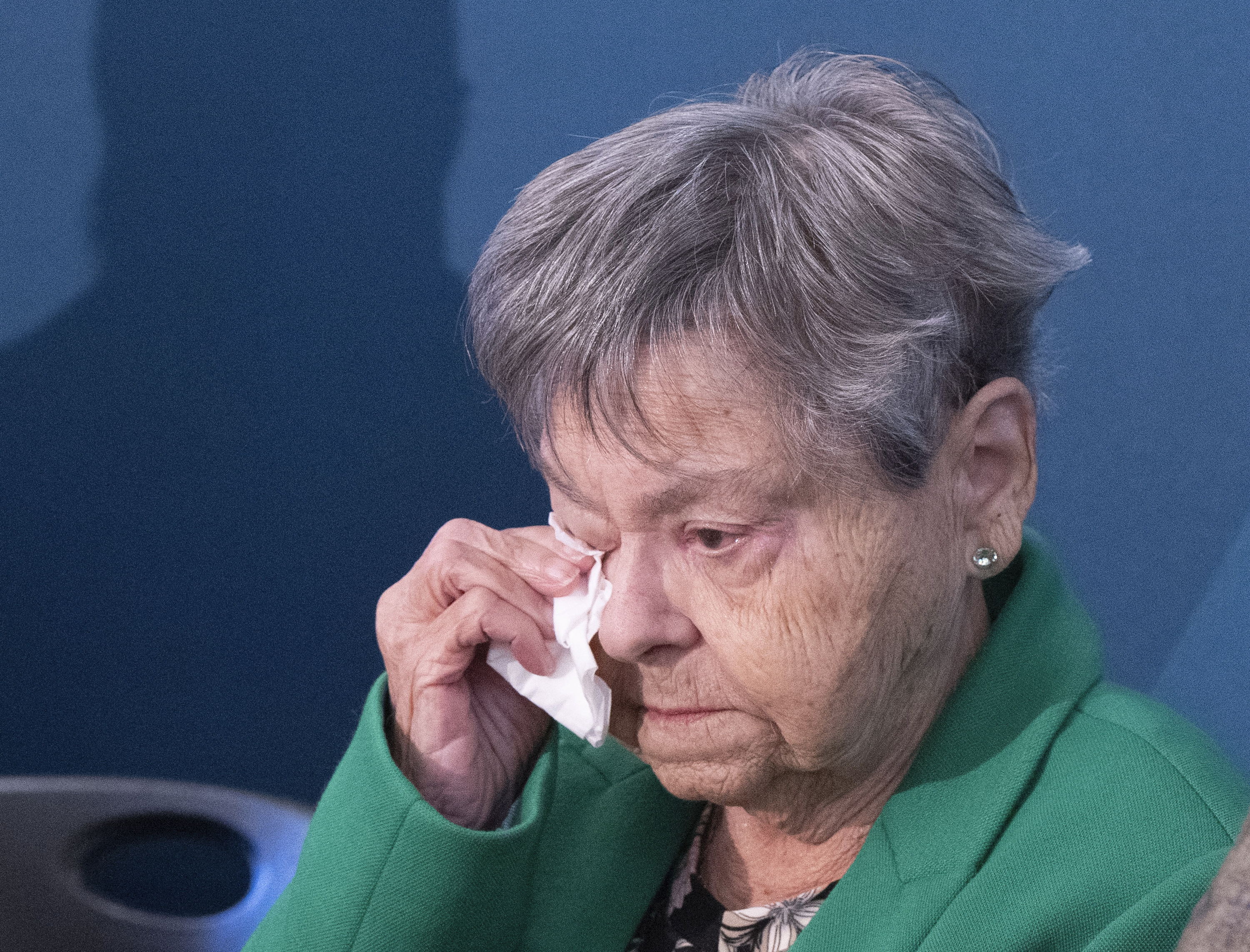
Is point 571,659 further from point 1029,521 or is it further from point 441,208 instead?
point 441,208

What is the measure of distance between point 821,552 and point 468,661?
0.53m

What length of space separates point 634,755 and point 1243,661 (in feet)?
2.95

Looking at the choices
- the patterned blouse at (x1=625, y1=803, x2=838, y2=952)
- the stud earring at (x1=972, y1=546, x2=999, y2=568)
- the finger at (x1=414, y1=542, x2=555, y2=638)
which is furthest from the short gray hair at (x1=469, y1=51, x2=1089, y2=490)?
the patterned blouse at (x1=625, y1=803, x2=838, y2=952)

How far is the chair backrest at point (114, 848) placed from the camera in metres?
1.83

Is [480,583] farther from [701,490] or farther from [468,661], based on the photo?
[701,490]

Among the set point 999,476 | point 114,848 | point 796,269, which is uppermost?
point 796,269

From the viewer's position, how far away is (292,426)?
2.32 metres

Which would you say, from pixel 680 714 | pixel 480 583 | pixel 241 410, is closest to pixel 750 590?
pixel 680 714

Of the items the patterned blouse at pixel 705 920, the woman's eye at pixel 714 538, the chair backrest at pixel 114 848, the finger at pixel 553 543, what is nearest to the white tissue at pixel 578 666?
the finger at pixel 553 543

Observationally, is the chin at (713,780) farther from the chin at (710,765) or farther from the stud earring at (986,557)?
the stud earring at (986,557)

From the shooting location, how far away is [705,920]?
1.39 meters

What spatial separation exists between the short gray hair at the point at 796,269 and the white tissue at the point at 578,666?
154mm

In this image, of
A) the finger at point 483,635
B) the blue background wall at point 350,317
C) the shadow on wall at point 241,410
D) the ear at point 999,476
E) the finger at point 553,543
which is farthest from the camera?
the shadow on wall at point 241,410

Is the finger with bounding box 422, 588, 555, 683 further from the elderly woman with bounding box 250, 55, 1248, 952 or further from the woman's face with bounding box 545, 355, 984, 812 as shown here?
the woman's face with bounding box 545, 355, 984, 812
